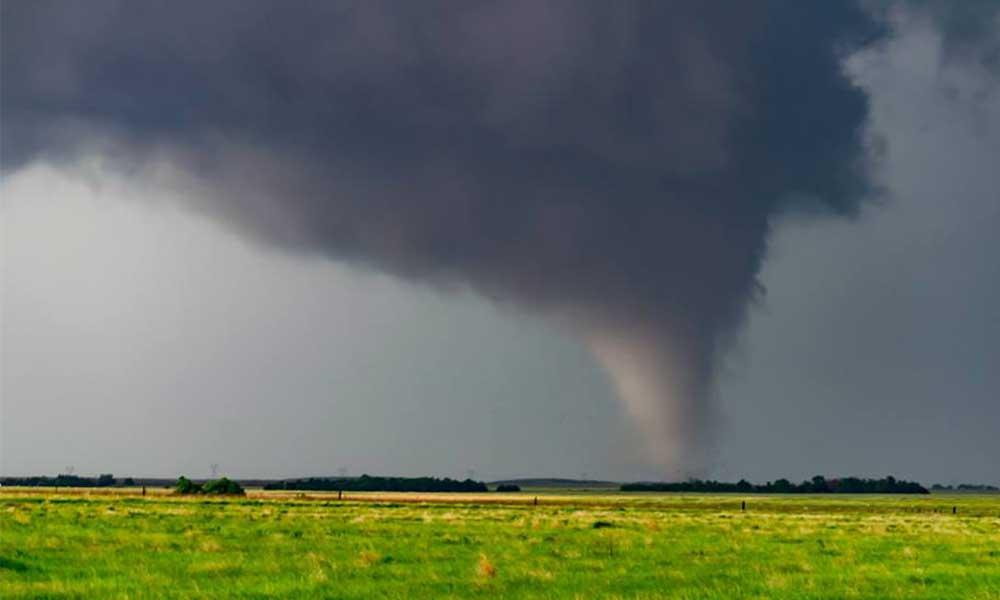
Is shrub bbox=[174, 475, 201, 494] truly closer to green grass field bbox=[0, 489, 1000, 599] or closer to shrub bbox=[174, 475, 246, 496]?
shrub bbox=[174, 475, 246, 496]

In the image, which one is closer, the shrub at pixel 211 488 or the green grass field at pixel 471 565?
the green grass field at pixel 471 565

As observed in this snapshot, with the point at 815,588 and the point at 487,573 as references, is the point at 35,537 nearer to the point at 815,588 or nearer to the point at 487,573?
the point at 487,573

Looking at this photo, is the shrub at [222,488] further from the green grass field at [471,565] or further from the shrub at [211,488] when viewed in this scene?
the green grass field at [471,565]

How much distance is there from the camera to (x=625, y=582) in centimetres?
1988

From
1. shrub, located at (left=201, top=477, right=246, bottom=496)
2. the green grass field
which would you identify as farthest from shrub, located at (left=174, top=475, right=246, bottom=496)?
the green grass field

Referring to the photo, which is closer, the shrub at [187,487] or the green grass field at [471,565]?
the green grass field at [471,565]

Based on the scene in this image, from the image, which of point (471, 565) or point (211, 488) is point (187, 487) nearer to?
point (211, 488)

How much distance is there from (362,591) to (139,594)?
4176 millimetres

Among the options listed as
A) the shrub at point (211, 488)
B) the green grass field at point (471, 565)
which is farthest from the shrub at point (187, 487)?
the green grass field at point (471, 565)

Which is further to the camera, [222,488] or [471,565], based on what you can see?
[222,488]

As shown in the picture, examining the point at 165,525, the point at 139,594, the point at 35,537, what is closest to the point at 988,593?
the point at 139,594

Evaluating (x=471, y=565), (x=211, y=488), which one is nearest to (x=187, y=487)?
(x=211, y=488)

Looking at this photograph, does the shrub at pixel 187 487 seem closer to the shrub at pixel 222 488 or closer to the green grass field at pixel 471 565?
the shrub at pixel 222 488

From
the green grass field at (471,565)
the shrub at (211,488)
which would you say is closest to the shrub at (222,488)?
the shrub at (211,488)
